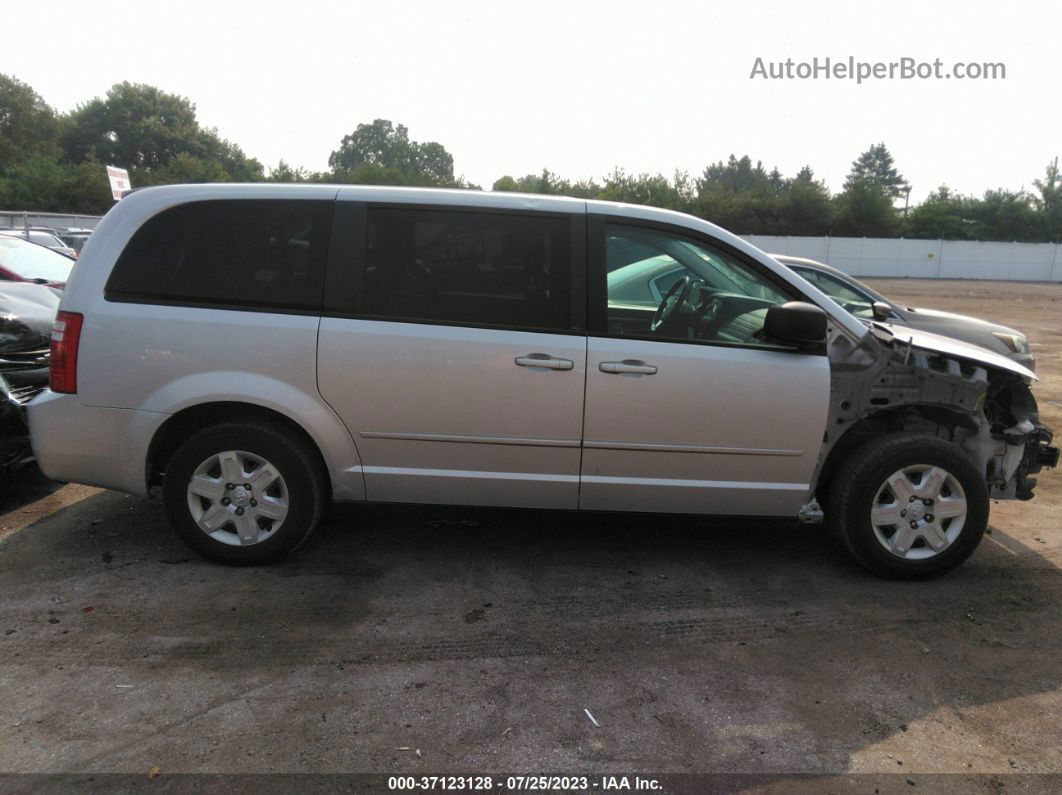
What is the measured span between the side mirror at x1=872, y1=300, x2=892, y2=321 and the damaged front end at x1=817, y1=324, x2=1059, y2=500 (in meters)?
2.47

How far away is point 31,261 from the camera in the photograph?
924 centimetres

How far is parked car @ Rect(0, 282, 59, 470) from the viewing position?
4746mm

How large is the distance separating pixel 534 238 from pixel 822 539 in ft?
8.32

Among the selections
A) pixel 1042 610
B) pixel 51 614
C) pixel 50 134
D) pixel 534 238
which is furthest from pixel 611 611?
pixel 50 134

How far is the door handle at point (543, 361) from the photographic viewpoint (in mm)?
3779

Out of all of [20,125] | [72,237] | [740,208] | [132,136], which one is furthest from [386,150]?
[72,237]

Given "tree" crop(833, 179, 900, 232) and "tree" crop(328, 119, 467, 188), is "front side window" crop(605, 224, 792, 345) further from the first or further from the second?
"tree" crop(328, 119, 467, 188)

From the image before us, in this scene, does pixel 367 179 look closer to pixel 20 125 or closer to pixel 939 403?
pixel 939 403

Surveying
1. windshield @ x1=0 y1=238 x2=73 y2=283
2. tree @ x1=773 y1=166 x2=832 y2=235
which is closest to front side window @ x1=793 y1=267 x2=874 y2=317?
windshield @ x1=0 y1=238 x2=73 y2=283

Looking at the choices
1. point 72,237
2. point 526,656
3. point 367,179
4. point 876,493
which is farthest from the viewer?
point 367,179

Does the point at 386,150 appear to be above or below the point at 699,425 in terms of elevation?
above

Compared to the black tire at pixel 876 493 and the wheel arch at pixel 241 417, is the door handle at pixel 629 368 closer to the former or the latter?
the black tire at pixel 876 493

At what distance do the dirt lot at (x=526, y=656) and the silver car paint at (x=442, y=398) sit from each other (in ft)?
0.94

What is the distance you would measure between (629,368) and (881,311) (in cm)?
411
